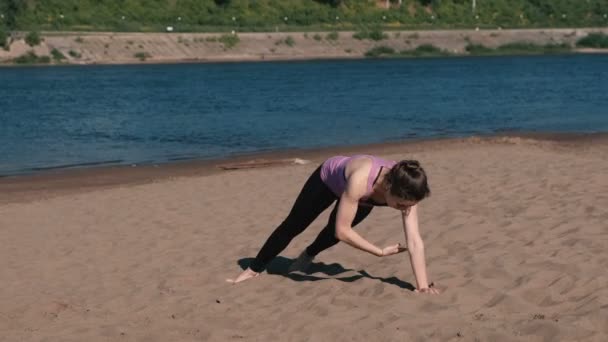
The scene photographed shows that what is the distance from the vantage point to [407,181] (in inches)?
261

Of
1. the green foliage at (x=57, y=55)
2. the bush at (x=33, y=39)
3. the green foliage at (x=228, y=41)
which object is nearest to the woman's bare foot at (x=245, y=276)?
the green foliage at (x=57, y=55)

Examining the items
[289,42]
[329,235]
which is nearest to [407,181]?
[329,235]

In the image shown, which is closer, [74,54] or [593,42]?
[74,54]

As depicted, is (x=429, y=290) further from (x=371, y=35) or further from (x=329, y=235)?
(x=371, y=35)

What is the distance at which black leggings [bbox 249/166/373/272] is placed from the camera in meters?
7.61

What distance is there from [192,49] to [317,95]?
30701mm

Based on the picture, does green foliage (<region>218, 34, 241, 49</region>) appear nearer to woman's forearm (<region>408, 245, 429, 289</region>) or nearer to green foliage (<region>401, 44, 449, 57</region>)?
green foliage (<region>401, 44, 449, 57</region>)

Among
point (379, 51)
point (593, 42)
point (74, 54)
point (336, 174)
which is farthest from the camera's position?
point (593, 42)

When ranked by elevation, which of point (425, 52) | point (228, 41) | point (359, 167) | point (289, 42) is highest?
point (359, 167)

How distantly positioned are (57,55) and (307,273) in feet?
196

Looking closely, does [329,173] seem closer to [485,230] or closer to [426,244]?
[426,244]

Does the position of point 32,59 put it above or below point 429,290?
below

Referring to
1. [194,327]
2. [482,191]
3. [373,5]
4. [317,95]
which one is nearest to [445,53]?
[373,5]

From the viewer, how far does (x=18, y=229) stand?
39.3ft
